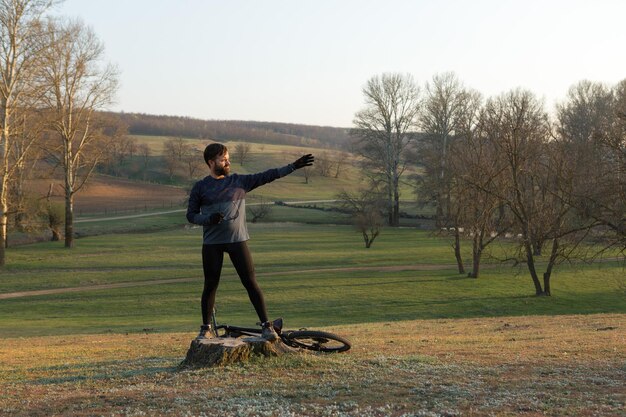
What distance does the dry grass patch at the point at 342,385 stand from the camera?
233 inches

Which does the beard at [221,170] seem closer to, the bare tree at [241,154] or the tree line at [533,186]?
the tree line at [533,186]

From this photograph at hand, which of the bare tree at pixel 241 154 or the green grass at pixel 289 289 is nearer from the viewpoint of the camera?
the green grass at pixel 289 289

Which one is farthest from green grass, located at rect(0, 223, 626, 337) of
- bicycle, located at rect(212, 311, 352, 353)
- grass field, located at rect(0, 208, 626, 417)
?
bicycle, located at rect(212, 311, 352, 353)

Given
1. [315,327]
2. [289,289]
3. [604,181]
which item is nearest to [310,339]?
[315,327]

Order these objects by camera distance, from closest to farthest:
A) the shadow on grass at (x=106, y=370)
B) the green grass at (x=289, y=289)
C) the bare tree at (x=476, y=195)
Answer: the shadow on grass at (x=106, y=370), the green grass at (x=289, y=289), the bare tree at (x=476, y=195)

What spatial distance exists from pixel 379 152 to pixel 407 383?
2812 inches

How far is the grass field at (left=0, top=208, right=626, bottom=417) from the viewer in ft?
20.4

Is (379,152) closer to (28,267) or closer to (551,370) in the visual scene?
(28,267)

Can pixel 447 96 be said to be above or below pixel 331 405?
above

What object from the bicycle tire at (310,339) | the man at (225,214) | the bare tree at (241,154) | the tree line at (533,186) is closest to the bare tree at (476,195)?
the tree line at (533,186)

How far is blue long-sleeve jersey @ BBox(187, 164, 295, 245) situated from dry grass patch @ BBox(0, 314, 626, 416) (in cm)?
162

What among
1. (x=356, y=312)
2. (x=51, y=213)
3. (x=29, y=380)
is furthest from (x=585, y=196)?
(x=51, y=213)

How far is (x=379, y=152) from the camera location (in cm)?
7725

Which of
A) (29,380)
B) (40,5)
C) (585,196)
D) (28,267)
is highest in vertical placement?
(40,5)
